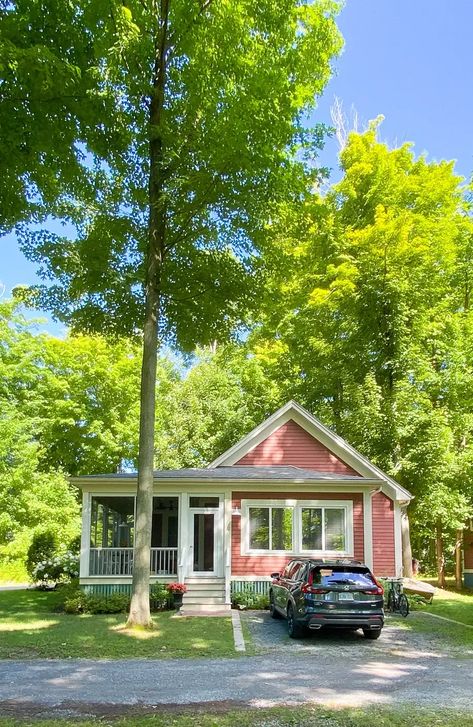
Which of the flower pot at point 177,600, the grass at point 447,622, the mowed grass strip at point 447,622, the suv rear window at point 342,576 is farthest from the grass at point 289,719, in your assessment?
the flower pot at point 177,600

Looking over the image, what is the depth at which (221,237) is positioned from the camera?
15430 mm

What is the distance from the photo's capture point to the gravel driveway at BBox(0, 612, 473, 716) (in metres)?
6.89

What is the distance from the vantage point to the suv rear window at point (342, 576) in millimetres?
11586

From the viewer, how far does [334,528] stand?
18.4 meters

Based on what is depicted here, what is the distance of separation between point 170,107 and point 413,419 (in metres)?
14.2

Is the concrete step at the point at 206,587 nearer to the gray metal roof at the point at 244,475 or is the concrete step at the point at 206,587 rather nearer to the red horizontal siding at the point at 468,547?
the gray metal roof at the point at 244,475

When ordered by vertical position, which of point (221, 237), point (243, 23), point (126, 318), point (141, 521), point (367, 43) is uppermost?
point (367, 43)

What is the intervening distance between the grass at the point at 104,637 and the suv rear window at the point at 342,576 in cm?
201

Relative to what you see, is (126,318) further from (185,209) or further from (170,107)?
(170,107)

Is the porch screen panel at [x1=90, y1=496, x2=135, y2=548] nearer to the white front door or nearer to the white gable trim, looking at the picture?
the white front door

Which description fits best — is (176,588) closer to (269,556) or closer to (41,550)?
(269,556)

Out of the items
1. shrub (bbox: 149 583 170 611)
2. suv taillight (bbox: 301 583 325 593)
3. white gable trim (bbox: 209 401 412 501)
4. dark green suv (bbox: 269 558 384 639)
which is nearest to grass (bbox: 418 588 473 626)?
white gable trim (bbox: 209 401 412 501)

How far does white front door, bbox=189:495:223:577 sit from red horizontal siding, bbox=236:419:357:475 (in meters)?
2.11

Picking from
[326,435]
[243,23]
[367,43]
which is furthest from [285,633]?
[367,43]
